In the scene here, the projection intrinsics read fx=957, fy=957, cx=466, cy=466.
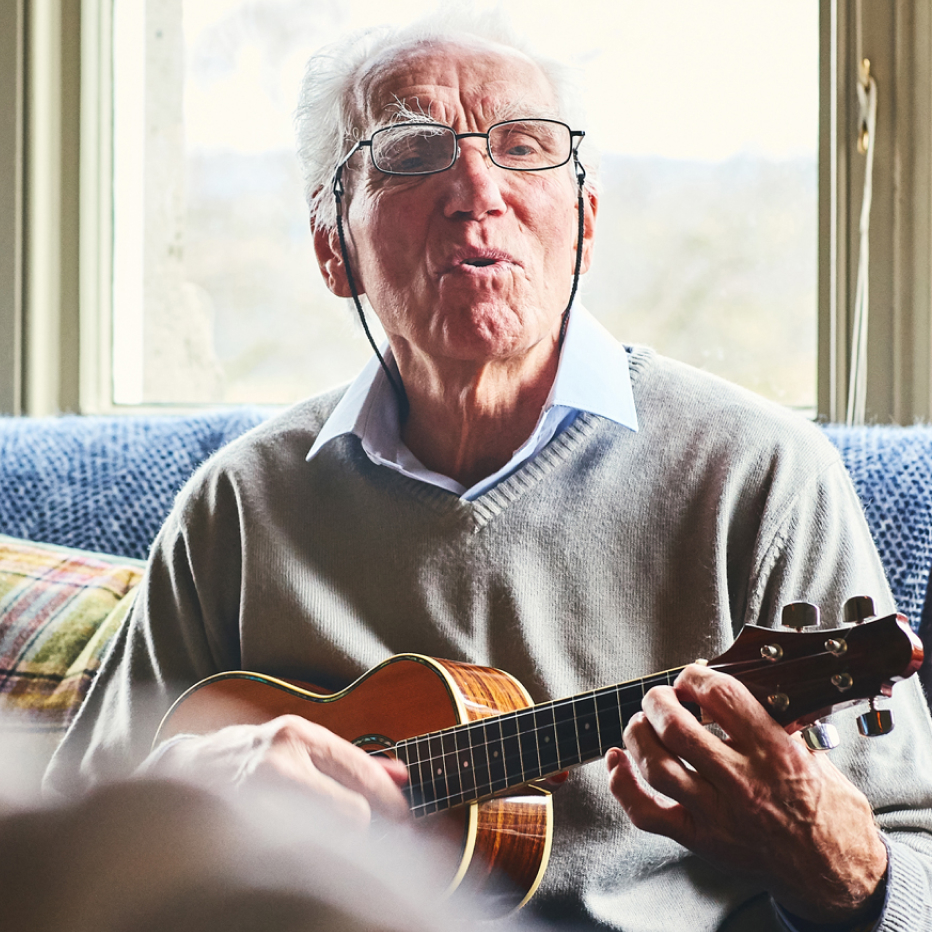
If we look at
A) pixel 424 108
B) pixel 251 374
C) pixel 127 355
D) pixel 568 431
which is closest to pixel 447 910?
pixel 568 431

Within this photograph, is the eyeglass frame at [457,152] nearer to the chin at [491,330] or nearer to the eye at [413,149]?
the eye at [413,149]

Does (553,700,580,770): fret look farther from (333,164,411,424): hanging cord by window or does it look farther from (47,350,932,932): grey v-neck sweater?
(333,164,411,424): hanging cord by window

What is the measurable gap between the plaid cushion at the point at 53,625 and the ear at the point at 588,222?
2.05 ft

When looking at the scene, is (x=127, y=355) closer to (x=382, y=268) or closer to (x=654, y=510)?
(x=382, y=268)

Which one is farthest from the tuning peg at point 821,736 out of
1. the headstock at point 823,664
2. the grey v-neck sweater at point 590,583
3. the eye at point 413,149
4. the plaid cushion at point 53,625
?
the plaid cushion at point 53,625

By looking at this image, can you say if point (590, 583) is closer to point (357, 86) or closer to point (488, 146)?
point (488, 146)

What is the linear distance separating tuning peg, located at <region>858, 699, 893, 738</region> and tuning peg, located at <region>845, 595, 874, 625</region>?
56mm

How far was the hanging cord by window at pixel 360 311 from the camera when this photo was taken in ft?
3.01

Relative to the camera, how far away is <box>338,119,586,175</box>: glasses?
83cm

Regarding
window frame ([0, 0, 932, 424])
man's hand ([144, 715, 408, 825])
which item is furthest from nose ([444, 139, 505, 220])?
window frame ([0, 0, 932, 424])

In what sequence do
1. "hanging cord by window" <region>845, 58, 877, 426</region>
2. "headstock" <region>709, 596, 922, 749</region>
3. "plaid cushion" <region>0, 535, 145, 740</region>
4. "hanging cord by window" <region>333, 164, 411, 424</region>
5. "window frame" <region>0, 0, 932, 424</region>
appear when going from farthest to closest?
"window frame" <region>0, 0, 932, 424</region> → "hanging cord by window" <region>845, 58, 877, 426</region> → "plaid cushion" <region>0, 535, 145, 740</region> → "hanging cord by window" <region>333, 164, 411, 424</region> → "headstock" <region>709, 596, 922, 749</region>

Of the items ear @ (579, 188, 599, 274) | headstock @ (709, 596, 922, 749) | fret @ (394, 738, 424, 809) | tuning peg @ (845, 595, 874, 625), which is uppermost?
ear @ (579, 188, 599, 274)

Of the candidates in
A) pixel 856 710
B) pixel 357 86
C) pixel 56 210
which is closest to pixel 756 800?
pixel 856 710

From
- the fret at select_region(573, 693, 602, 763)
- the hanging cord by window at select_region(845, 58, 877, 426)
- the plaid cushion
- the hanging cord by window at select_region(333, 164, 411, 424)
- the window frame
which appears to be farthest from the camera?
the window frame
